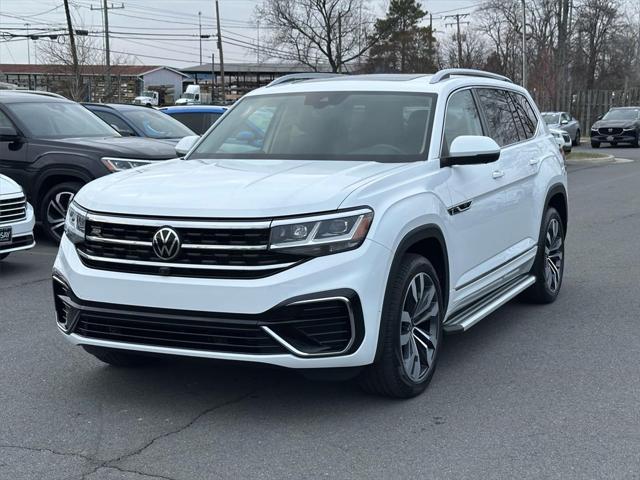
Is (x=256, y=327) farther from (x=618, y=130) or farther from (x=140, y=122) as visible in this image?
(x=618, y=130)

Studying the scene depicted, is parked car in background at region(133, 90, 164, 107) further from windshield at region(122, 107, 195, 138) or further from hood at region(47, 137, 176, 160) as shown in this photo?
hood at region(47, 137, 176, 160)

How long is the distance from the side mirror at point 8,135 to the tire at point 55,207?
871 millimetres

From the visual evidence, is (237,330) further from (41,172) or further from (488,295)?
(41,172)

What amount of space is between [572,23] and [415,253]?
51.5m

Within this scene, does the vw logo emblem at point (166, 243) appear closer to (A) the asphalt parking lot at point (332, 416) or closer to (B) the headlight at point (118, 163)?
(A) the asphalt parking lot at point (332, 416)

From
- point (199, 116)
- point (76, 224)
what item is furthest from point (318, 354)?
point (199, 116)

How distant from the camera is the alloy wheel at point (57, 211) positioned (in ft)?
33.7

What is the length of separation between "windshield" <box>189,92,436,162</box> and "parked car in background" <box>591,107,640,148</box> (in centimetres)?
3321

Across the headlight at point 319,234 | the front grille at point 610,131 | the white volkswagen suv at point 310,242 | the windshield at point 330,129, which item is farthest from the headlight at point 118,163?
the front grille at point 610,131

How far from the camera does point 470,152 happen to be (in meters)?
5.12

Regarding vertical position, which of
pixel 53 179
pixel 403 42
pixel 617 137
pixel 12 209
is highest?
pixel 403 42

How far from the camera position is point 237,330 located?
164 inches

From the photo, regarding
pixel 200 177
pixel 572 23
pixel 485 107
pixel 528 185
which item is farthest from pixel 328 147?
pixel 572 23

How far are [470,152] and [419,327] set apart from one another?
1.09 metres
